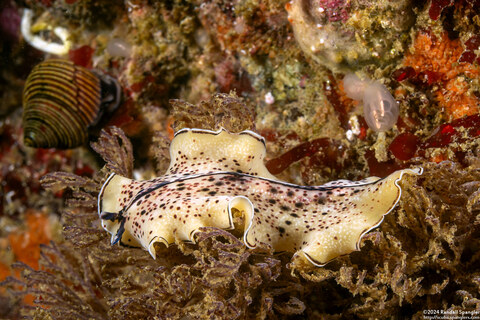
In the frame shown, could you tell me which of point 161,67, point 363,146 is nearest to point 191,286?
point 363,146

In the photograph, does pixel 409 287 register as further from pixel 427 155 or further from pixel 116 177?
pixel 116 177

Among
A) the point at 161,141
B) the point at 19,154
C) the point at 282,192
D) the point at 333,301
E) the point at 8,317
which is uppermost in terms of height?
the point at 282,192

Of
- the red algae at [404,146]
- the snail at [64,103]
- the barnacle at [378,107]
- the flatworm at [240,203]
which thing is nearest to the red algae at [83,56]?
the snail at [64,103]

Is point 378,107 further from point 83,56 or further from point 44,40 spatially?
point 44,40

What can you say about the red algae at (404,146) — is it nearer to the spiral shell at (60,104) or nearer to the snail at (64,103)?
the snail at (64,103)

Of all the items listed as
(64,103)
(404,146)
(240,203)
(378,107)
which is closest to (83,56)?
(64,103)

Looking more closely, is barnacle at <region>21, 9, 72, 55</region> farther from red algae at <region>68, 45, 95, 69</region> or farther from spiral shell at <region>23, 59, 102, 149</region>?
spiral shell at <region>23, 59, 102, 149</region>
